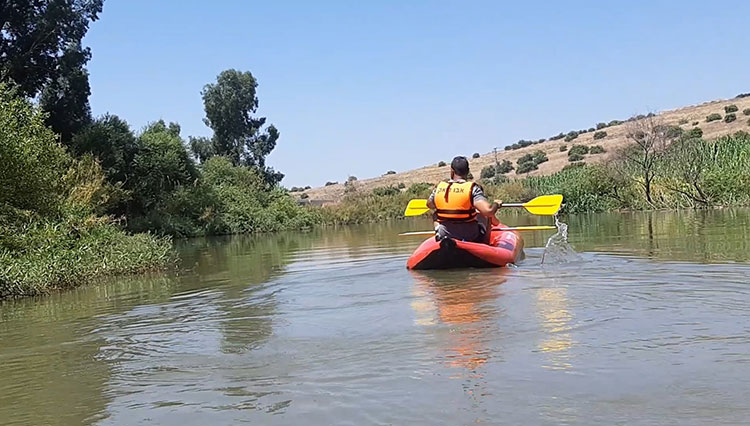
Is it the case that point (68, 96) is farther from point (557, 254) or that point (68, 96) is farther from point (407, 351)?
point (407, 351)

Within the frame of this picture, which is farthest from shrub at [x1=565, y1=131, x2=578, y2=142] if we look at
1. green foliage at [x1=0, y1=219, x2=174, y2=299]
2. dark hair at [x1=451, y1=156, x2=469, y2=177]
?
dark hair at [x1=451, y1=156, x2=469, y2=177]

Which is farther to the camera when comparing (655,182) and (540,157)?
(540,157)

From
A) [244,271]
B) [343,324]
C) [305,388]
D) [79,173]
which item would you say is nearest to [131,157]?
[79,173]

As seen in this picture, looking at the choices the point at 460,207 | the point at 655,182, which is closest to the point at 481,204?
the point at 460,207

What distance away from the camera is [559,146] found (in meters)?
78.7

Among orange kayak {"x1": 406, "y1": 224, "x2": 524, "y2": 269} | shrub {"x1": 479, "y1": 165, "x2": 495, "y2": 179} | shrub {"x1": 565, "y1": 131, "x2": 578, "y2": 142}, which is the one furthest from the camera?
shrub {"x1": 565, "y1": 131, "x2": 578, "y2": 142}

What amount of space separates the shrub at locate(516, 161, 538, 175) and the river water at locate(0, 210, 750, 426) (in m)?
60.4

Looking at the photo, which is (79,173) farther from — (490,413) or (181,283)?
(490,413)

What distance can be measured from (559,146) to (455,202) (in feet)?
235

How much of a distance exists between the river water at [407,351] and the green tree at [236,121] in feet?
143

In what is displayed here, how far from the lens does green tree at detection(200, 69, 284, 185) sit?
172 feet

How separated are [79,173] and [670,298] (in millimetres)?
20013

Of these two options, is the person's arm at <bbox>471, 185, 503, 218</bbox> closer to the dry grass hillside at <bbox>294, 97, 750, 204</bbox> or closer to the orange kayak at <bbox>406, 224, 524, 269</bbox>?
the orange kayak at <bbox>406, 224, 524, 269</bbox>

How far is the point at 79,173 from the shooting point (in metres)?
22.9
